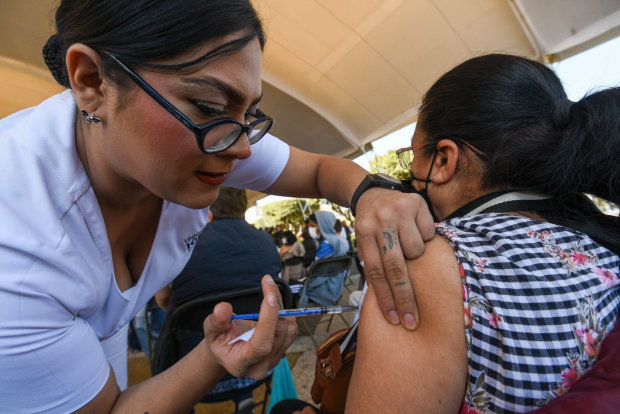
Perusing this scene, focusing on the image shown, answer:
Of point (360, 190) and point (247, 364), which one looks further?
point (360, 190)

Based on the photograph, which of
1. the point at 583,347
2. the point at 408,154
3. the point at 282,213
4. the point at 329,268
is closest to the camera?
the point at 583,347

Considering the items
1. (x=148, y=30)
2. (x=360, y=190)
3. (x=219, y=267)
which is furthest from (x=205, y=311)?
(x=148, y=30)

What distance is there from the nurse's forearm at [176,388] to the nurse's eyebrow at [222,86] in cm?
79

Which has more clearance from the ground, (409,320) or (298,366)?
(409,320)

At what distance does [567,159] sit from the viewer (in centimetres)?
85

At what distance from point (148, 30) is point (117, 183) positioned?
50cm

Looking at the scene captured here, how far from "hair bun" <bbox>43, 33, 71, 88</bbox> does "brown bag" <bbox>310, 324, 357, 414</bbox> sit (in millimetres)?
1176

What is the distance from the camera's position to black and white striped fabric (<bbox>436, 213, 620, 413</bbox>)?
2.03 ft

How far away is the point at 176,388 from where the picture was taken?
3.18ft

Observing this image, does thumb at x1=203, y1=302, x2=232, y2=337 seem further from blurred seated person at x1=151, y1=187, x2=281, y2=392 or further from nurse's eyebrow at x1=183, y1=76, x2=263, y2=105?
blurred seated person at x1=151, y1=187, x2=281, y2=392

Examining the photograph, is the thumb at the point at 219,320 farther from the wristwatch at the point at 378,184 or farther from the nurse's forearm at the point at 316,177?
the nurse's forearm at the point at 316,177

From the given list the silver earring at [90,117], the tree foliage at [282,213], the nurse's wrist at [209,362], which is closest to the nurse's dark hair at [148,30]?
the silver earring at [90,117]

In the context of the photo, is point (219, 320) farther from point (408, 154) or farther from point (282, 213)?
point (282, 213)

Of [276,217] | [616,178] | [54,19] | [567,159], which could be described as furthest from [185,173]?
[276,217]
